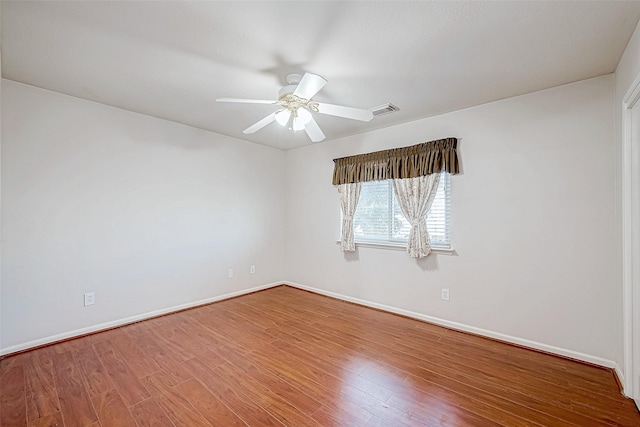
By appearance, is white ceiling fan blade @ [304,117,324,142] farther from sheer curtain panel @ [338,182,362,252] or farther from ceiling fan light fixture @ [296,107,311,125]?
sheer curtain panel @ [338,182,362,252]

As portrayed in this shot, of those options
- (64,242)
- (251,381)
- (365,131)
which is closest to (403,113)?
(365,131)

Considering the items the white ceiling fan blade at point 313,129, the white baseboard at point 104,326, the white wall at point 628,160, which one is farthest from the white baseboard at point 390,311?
the white ceiling fan blade at point 313,129

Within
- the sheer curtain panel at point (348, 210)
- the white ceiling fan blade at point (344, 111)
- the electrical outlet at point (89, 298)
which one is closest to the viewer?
the white ceiling fan blade at point (344, 111)

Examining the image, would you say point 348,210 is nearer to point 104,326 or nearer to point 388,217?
point 388,217

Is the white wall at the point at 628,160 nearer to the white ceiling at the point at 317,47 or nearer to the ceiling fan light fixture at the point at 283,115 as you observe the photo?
the white ceiling at the point at 317,47

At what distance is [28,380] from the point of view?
2.14 metres

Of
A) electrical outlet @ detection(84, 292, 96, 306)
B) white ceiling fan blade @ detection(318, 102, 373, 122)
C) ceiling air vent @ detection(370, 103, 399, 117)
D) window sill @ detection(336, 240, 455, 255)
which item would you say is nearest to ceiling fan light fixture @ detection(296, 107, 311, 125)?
white ceiling fan blade @ detection(318, 102, 373, 122)

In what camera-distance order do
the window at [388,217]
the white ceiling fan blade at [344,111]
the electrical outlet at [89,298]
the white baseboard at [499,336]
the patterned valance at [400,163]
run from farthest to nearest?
1. the window at [388,217]
2. the patterned valance at [400,163]
3. the electrical outlet at [89,298]
4. the white baseboard at [499,336]
5. the white ceiling fan blade at [344,111]

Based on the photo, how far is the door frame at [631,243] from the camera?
1.83 m

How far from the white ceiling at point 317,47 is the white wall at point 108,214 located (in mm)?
428

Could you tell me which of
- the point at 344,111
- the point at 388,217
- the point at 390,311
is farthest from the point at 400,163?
the point at 390,311

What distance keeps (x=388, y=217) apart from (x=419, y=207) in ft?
1.71

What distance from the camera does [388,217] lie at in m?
3.80

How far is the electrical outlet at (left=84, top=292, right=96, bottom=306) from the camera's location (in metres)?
2.94
